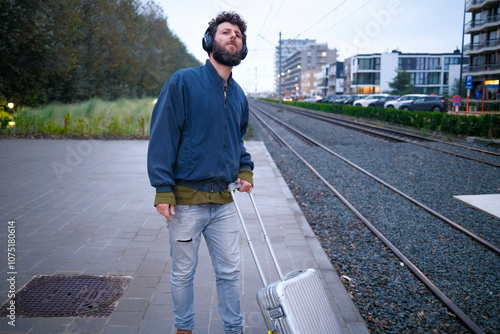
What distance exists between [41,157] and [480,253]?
1088 centimetres

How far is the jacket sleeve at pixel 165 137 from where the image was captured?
2.62 meters

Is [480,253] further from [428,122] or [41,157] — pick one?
[428,122]

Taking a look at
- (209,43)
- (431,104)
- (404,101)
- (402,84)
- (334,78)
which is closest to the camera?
(209,43)

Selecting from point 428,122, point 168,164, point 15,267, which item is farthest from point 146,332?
point 428,122

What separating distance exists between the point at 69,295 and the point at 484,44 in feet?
208

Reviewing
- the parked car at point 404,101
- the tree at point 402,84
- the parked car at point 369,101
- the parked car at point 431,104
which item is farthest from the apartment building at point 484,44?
the parked car at point 431,104

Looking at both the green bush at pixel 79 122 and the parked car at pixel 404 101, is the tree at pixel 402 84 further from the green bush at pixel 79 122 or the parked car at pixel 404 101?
the green bush at pixel 79 122

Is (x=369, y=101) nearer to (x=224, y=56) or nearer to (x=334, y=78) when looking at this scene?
(x=224, y=56)

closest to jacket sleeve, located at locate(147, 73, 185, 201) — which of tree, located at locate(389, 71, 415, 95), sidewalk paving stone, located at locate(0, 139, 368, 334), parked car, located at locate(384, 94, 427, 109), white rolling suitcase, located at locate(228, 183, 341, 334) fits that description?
white rolling suitcase, located at locate(228, 183, 341, 334)

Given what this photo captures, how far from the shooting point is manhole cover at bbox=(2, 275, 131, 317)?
3.48 metres

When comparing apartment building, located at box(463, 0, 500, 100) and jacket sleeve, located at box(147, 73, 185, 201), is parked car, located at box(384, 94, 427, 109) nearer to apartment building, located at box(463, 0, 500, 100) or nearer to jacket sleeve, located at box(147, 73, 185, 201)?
apartment building, located at box(463, 0, 500, 100)

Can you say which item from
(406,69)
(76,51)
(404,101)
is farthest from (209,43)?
(406,69)

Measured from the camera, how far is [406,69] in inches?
3632

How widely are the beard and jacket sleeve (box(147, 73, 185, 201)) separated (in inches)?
12.5
